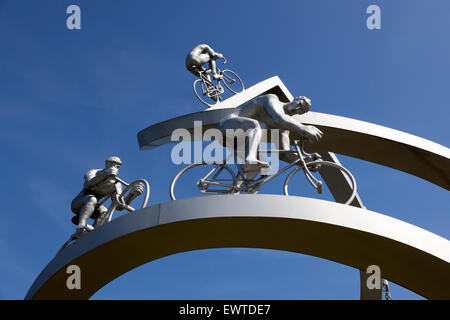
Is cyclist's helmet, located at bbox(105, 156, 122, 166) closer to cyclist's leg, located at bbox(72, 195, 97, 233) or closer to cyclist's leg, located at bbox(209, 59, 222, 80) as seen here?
cyclist's leg, located at bbox(72, 195, 97, 233)

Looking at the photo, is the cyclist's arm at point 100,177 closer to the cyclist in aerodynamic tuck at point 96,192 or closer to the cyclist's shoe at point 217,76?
the cyclist in aerodynamic tuck at point 96,192

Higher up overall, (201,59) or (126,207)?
(201,59)

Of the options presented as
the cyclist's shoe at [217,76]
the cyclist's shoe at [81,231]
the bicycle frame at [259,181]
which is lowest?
the cyclist's shoe at [81,231]

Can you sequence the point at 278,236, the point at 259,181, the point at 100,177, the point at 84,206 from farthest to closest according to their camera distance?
1. the point at 100,177
2. the point at 84,206
3. the point at 259,181
4. the point at 278,236

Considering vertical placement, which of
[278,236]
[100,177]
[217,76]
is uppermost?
[217,76]

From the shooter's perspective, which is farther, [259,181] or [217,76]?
[217,76]

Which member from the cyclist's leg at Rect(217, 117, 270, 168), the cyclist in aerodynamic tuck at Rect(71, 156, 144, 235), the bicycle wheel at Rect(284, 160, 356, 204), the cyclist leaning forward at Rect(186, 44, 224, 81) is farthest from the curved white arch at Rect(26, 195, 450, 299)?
the cyclist leaning forward at Rect(186, 44, 224, 81)

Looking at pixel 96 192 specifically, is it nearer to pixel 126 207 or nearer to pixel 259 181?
pixel 126 207

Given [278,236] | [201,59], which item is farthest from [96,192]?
[201,59]

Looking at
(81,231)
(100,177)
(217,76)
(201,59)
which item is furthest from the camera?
(217,76)

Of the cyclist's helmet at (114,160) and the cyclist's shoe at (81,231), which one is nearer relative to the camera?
the cyclist's shoe at (81,231)

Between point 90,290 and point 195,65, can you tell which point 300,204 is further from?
point 195,65

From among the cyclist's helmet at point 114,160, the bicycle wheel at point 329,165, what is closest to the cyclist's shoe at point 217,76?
the cyclist's helmet at point 114,160
